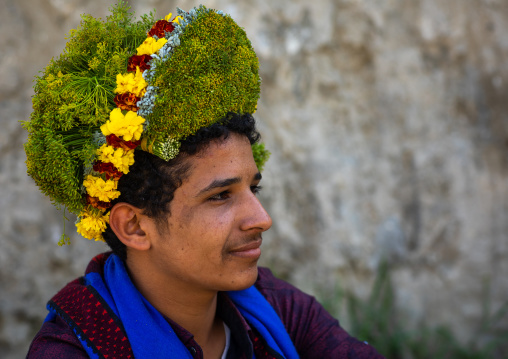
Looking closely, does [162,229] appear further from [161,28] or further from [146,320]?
[161,28]

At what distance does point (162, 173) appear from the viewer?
2168 millimetres

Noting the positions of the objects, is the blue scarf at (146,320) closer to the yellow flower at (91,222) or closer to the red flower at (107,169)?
the yellow flower at (91,222)

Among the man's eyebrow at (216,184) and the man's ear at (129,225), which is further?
the man's ear at (129,225)

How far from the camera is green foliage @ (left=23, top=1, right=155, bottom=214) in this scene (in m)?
2.05

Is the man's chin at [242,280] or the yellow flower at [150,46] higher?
the yellow flower at [150,46]

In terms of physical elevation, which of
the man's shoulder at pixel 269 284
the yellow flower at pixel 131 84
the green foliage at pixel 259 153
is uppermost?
the green foliage at pixel 259 153

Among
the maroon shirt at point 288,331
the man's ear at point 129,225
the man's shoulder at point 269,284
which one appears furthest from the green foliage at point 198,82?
the man's shoulder at point 269,284

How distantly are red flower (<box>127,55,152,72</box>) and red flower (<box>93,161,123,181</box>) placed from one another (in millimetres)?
397

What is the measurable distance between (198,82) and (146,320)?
99 centimetres

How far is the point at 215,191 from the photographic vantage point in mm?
2137

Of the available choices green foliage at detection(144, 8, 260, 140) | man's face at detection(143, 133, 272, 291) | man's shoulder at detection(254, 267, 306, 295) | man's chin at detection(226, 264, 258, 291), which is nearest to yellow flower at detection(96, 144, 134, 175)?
green foliage at detection(144, 8, 260, 140)

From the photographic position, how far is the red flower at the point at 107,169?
2121mm

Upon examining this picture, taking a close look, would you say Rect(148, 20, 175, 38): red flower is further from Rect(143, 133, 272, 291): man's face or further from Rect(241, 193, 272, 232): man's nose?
Rect(241, 193, 272, 232): man's nose

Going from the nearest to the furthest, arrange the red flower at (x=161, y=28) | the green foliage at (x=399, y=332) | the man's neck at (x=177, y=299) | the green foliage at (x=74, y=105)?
the green foliage at (x=74, y=105) → the red flower at (x=161, y=28) → the man's neck at (x=177, y=299) → the green foliage at (x=399, y=332)
